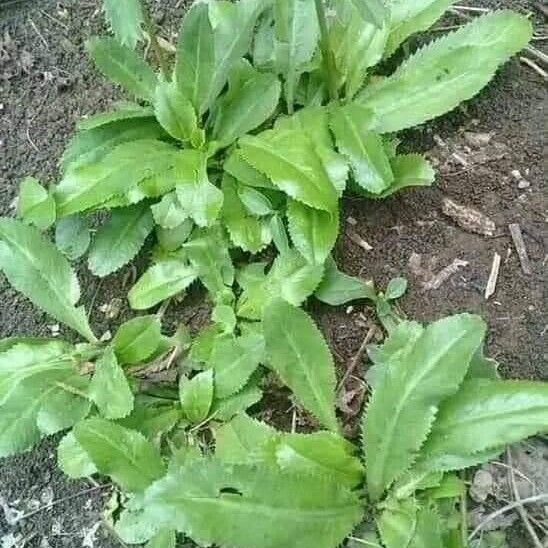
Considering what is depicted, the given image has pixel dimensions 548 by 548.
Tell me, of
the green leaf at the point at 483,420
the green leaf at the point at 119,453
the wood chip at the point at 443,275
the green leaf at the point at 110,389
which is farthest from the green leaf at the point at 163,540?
the wood chip at the point at 443,275

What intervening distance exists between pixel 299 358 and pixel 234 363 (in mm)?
121

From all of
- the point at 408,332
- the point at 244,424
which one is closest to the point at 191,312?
the point at 244,424

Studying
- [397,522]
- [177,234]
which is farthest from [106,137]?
[397,522]

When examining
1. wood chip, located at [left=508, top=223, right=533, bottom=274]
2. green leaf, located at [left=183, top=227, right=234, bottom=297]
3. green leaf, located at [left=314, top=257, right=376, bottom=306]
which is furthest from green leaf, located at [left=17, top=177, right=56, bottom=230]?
wood chip, located at [left=508, top=223, right=533, bottom=274]

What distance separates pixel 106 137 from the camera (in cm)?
204

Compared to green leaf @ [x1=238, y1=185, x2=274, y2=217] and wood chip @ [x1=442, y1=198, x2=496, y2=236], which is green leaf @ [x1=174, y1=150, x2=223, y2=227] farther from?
wood chip @ [x1=442, y1=198, x2=496, y2=236]

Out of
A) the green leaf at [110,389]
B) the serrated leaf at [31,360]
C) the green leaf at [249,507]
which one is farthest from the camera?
the serrated leaf at [31,360]

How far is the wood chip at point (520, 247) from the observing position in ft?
6.33

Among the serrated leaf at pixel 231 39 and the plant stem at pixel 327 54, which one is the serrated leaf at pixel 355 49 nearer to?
the plant stem at pixel 327 54

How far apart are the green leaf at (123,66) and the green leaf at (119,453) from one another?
2.30 feet

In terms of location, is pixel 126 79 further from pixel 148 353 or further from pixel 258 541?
pixel 258 541

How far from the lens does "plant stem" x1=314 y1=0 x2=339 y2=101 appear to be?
6.34 ft

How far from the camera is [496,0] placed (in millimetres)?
2289

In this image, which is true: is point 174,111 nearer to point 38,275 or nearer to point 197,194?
point 197,194
